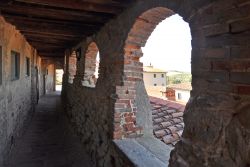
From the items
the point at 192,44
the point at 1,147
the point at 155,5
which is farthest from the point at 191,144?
the point at 1,147

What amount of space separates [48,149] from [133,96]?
11.5ft

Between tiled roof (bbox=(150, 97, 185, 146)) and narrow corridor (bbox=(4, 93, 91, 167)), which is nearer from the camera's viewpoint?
tiled roof (bbox=(150, 97, 185, 146))

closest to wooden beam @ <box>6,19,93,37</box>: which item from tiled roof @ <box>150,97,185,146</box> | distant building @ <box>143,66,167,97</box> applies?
tiled roof @ <box>150,97,185,146</box>

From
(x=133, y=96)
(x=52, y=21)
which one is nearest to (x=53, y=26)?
(x=52, y=21)

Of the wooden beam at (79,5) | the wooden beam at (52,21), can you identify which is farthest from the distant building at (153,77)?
the wooden beam at (79,5)

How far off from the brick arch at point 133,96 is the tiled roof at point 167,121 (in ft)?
0.61

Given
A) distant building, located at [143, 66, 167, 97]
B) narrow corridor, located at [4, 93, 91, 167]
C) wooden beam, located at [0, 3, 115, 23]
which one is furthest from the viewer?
distant building, located at [143, 66, 167, 97]

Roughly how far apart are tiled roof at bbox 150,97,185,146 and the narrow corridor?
1.72 meters

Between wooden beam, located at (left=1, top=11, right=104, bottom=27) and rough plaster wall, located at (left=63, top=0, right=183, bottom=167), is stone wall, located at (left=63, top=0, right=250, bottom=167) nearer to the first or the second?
rough plaster wall, located at (left=63, top=0, right=183, bottom=167)

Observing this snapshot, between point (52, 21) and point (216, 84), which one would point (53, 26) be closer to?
point (52, 21)

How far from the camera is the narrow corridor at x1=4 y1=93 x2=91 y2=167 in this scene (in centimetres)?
520

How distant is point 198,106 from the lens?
1.71 metres

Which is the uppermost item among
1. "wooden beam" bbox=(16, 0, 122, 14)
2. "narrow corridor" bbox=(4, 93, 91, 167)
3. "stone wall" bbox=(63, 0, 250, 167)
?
"wooden beam" bbox=(16, 0, 122, 14)

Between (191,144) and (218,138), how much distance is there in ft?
0.79
